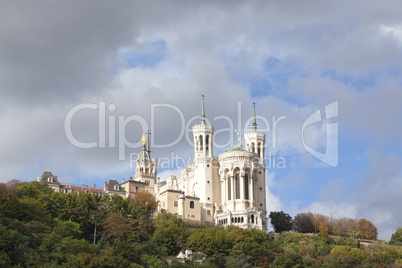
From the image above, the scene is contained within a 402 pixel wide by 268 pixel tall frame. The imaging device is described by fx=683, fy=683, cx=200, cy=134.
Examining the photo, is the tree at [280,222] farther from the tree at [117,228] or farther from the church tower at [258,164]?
the tree at [117,228]

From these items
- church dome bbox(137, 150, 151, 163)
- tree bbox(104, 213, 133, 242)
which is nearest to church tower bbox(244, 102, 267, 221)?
church dome bbox(137, 150, 151, 163)

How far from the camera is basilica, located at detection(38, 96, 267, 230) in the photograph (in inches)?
4259

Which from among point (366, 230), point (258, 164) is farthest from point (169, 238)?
point (366, 230)

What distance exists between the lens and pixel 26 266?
240ft

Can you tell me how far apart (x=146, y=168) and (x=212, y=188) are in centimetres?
1759

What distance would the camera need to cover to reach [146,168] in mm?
126500

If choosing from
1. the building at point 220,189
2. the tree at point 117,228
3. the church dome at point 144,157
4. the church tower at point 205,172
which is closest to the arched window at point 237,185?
the building at point 220,189

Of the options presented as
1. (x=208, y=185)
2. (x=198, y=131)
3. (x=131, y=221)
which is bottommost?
(x=131, y=221)

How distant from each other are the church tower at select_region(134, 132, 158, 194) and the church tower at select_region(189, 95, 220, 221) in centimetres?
990

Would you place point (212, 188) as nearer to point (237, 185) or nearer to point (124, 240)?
point (237, 185)

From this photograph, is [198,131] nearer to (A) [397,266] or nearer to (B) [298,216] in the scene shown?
(B) [298,216]

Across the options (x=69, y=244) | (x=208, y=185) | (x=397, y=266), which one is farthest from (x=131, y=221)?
(x=397, y=266)

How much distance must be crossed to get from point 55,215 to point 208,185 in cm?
3041

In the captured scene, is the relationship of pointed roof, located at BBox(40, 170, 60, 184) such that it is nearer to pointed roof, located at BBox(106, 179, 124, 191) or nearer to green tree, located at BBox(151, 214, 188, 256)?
pointed roof, located at BBox(106, 179, 124, 191)
